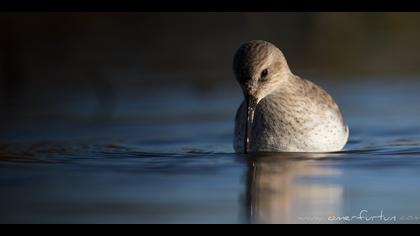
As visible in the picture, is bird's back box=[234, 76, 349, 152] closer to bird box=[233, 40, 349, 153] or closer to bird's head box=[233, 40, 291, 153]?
bird box=[233, 40, 349, 153]

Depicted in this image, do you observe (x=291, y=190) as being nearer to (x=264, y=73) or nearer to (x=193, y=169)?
(x=193, y=169)

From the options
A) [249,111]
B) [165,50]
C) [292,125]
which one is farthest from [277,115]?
[165,50]

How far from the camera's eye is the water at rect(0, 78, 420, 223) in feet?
29.3

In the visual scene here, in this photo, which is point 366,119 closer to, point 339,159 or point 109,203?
point 339,159

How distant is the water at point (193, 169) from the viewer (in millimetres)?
8922

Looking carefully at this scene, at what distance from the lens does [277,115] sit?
11.5 metres

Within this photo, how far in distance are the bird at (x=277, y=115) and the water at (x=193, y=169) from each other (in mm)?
220

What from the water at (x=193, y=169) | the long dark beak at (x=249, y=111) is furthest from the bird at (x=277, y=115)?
the water at (x=193, y=169)

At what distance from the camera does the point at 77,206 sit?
918 cm

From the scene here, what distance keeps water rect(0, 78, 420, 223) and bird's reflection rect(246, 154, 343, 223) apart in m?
0.01

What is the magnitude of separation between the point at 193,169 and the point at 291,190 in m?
1.36

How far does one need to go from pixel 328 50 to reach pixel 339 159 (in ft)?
26.0

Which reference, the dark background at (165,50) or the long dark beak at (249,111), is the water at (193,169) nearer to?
the long dark beak at (249,111)

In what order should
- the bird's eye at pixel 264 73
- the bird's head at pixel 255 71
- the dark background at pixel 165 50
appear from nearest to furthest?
the bird's head at pixel 255 71
the bird's eye at pixel 264 73
the dark background at pixel 165 50
